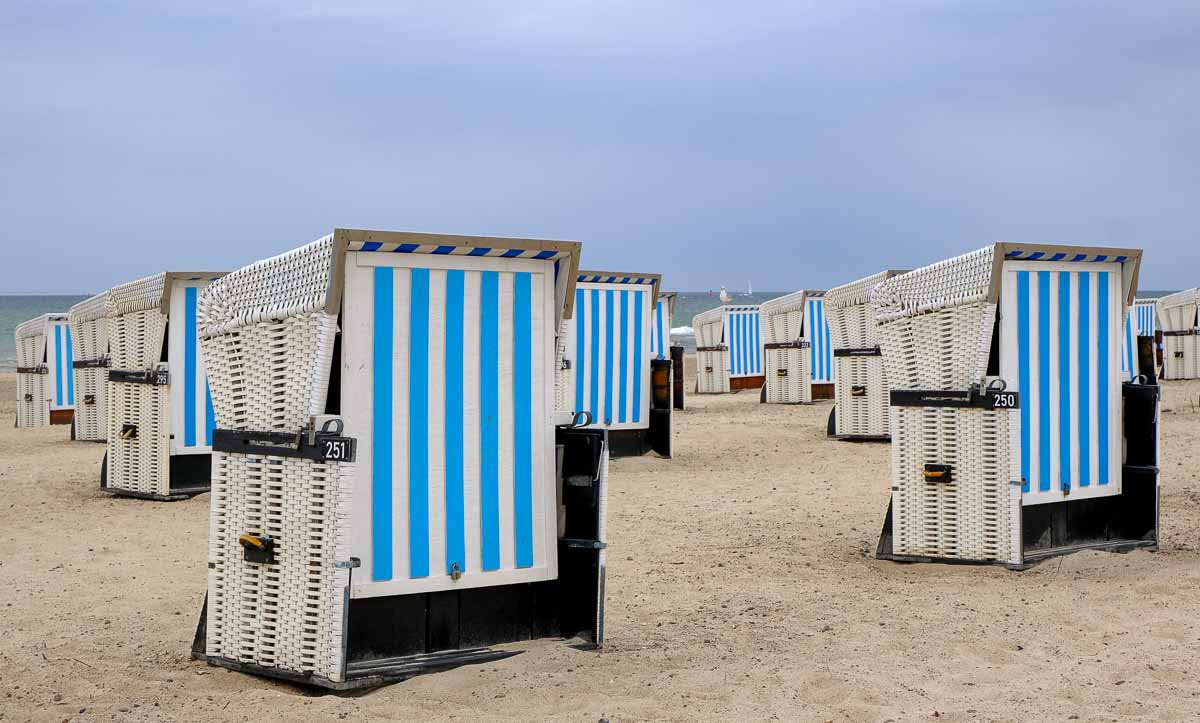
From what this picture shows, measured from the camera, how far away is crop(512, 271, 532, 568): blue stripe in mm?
4387

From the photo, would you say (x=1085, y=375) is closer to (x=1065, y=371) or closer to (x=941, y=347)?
(x=1065, y=371)

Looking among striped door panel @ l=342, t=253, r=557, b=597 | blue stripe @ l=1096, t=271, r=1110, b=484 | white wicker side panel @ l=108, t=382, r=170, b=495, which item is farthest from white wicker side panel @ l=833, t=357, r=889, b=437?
striped door panel @ l=342, t=253, r=557, b=597

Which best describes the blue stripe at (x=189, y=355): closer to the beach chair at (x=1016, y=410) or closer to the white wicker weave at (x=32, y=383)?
the beach chair at (x=1016, y=410)

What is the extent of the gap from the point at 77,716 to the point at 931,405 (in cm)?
429

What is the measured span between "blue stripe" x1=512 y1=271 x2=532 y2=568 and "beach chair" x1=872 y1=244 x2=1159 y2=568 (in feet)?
8.59

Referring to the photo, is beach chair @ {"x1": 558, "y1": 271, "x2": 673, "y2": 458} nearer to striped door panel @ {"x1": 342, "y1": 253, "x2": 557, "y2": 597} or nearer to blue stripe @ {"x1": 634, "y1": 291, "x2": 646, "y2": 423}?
blue stripe @ {"x1": 634, "y1": 291, "x2": 646, "y2": 423}

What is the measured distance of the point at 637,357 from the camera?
465 inches

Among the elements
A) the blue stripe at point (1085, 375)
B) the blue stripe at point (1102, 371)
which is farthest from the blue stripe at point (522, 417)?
the blue stripe at point (1102, 371)

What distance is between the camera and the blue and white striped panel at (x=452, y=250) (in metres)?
4.04

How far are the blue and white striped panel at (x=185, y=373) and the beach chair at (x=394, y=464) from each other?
14.6 feet

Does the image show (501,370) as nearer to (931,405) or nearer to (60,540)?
(931,405)

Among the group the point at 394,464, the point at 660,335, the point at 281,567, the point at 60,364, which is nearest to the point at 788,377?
the point at 660,335

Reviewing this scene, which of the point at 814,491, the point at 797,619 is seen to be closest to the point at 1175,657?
the point at 797,619

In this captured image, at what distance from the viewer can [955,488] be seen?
20.1 ft
